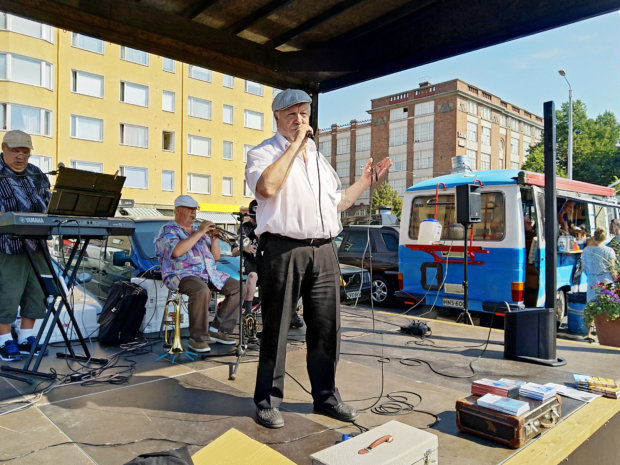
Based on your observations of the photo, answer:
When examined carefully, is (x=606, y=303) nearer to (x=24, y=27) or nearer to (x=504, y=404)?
(x=504, y=404)

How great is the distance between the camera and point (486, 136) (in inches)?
Answer: 1953

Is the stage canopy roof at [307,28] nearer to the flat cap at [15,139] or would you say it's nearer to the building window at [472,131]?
the flat cap at [15,139]

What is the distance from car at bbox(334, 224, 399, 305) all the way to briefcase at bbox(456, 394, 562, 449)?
6551 mm

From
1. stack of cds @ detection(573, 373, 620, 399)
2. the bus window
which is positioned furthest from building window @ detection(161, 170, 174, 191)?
stack of cds @ detection(573, 373, 620, 399)

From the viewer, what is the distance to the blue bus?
6762 millimetres

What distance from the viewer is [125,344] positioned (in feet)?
15.1

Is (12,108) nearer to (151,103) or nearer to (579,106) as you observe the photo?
(151,103)

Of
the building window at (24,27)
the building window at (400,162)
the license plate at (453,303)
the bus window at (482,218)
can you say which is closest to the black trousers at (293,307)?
the license plate at (453,303)

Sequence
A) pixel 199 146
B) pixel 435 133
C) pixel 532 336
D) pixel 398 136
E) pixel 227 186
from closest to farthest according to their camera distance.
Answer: pixel 532 336
pixel 199 146
pixel 227 186
pixel 435 133
pixel 398 136

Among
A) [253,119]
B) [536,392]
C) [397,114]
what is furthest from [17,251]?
[397,114]

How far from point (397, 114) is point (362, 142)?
19.5ft

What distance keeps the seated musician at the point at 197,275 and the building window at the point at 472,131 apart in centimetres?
4639

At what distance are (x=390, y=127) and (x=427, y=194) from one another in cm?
4536

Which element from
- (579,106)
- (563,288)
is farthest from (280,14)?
(579,106)
